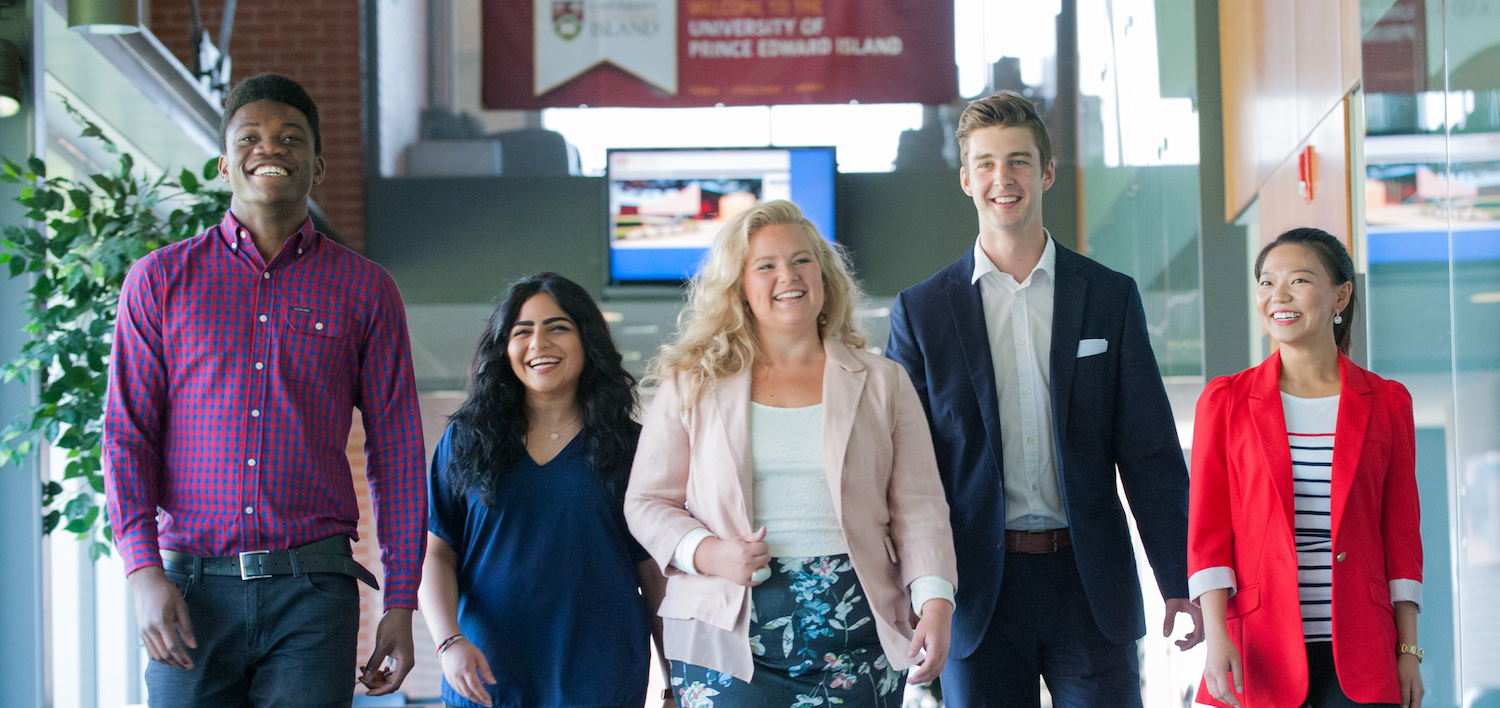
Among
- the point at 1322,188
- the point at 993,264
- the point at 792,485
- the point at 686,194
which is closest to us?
the point at 792,485

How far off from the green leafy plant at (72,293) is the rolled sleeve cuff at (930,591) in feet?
9.33

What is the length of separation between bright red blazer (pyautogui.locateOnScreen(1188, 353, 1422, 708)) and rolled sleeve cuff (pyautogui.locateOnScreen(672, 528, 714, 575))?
86 cm

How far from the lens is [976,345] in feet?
7.76

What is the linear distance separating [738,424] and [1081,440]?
643mm

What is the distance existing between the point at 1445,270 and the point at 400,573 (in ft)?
7.42

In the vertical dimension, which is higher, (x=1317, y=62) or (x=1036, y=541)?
(x=1317, y=62)

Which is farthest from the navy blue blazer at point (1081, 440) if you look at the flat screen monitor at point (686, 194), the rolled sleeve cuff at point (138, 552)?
the flat screen monitor at point (686, 194)

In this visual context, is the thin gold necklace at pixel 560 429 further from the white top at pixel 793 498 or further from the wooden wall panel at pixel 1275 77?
the wooden wall panel at pixel 1275 77

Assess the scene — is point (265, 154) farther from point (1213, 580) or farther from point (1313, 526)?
point (1313, 526)

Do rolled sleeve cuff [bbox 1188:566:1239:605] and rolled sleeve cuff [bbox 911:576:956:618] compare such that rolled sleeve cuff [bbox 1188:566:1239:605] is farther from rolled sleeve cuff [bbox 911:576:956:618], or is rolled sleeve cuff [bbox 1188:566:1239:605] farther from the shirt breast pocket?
the shirt breast pocket

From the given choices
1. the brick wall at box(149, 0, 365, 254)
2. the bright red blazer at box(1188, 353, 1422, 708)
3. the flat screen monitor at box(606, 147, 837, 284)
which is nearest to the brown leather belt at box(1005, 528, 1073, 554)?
the bright red blazer at box(1188, 353, 1422, 708)

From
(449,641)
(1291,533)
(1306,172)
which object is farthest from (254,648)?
(1306,172)

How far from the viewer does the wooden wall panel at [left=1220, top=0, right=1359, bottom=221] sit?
11.7 feet

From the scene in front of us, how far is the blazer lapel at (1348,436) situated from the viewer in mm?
2121
